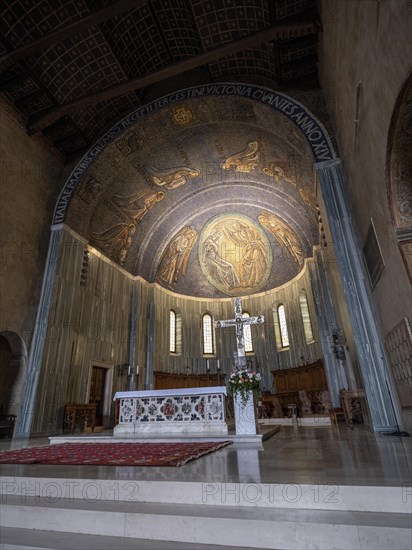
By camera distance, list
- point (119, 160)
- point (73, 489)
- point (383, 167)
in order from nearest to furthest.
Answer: point (73, 489) < point (383, 167) < point (119, 160)

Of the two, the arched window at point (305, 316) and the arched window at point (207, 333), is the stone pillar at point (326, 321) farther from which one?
the arched window at point (207, 333)

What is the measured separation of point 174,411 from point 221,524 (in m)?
5.91

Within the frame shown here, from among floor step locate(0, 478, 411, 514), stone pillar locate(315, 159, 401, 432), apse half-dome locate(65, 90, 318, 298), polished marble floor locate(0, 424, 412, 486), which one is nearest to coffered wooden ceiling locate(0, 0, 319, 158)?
apse half-dome locate(65, 90, 318, 298)

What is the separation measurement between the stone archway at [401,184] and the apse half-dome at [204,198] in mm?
4974

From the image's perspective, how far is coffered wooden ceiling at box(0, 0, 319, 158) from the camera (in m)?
9.38

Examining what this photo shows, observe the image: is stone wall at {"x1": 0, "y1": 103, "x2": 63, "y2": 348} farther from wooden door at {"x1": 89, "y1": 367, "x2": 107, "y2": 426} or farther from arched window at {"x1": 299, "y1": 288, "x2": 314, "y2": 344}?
arched window at {"x1": 299, "y1": 288, "x2": 314, "y2": 344}

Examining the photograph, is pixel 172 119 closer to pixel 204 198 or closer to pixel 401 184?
pixel 204 198

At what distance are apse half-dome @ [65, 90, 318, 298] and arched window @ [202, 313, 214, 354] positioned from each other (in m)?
1.37

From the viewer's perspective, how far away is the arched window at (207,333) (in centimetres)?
1867

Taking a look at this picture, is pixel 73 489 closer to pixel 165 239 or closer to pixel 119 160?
pixel 119 160

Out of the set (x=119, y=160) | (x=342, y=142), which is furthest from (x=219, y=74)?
(x=342, y=142)

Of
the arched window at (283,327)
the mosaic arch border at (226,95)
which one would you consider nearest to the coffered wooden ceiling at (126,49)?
the mosaic arch border at (226,95)

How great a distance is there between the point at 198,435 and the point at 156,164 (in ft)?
37.0

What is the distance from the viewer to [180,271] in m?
19.2
